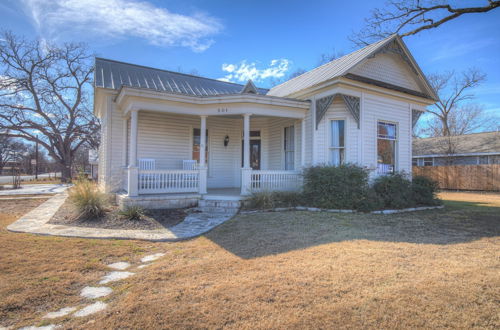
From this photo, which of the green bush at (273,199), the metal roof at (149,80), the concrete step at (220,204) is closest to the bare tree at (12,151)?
the metal roof at (149,80)

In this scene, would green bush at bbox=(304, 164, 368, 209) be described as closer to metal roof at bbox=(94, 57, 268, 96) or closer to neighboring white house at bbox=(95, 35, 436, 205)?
neighboring white house at bbox=(95, 35, 436, 205)

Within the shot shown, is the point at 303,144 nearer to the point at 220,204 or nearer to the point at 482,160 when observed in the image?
the point at 220,204

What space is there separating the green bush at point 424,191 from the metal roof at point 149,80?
8052mm

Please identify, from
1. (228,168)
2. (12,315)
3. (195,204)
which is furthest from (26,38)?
(12,315)

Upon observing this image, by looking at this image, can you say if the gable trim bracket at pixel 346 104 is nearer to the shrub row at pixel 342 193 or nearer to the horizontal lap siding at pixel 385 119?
the horizontal lap siding at pixel 385 119

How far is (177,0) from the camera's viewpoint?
9.48 m

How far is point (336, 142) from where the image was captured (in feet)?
30.2

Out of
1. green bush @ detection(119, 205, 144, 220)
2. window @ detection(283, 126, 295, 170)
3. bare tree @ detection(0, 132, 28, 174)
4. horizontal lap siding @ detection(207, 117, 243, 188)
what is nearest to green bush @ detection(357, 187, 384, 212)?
window @ detection(283, 126, 295, 170)

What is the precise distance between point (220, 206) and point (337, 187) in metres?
3.48

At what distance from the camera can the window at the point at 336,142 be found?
9.16 meters

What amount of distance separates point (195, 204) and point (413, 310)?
6504 millimetres

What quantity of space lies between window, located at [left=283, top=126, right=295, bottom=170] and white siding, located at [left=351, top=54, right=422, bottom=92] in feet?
9.95

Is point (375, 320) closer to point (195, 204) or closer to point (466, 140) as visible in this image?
point (195, 204)

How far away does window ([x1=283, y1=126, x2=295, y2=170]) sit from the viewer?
1038 centimetres
